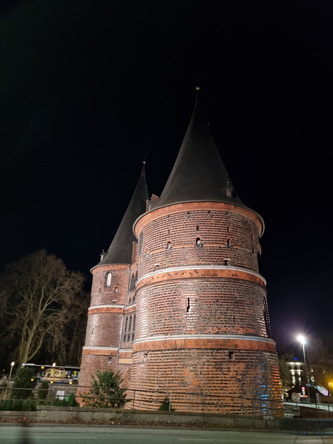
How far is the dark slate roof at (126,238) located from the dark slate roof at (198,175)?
9791mm

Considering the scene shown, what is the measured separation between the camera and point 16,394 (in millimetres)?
16297

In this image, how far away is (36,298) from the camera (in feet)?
112

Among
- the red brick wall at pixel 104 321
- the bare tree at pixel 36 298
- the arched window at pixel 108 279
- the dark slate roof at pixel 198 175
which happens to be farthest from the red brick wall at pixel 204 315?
the bare tree at pixel 36 298

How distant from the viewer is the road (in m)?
8.18

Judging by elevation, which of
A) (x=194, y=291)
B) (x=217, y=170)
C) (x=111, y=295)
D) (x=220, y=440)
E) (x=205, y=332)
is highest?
(x=217, y=170)

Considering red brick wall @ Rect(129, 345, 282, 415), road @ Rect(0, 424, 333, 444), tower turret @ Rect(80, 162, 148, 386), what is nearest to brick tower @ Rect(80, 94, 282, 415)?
red brick wall @ Rect(129, 345, 282, 415)

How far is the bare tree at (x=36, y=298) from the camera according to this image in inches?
1302

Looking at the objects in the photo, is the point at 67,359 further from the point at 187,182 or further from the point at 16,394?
the point at 187,182

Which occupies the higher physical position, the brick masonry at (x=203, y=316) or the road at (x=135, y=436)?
the brick masonry at (x=203, y=316)

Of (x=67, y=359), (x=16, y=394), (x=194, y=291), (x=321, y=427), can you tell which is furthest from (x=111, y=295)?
(x=67, y=359)

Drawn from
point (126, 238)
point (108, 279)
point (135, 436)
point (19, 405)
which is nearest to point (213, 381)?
point (135, 436)

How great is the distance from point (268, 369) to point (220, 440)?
6581 millimetres

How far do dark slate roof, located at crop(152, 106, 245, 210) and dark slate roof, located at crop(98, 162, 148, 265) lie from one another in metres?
9.79

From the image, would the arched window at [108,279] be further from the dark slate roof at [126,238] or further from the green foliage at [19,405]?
the green foliage at [19,405]
